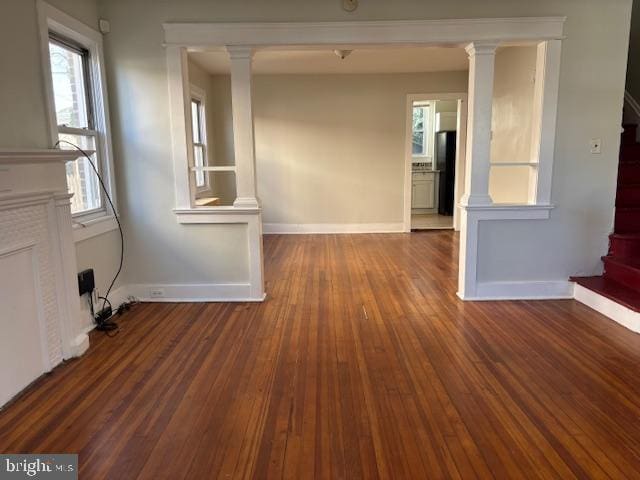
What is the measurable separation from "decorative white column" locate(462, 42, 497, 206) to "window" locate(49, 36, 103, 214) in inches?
121

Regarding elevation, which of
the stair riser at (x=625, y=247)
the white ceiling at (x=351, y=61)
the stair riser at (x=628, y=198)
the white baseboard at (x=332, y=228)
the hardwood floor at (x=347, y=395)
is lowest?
the hardwood floor at (x=347, y=395)

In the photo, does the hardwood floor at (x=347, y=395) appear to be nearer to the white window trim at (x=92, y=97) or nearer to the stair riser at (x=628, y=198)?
the white window trim at (x=92, y=97)

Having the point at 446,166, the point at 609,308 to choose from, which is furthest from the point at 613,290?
the point at 446,166

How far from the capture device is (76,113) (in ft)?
11.1

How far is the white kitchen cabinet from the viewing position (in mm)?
9133

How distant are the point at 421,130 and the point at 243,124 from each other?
645cm

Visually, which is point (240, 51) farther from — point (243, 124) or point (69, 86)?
point (69, 86)

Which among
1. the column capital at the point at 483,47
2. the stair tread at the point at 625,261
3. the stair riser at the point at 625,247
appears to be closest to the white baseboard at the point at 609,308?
the stair tread at the point at 625,261

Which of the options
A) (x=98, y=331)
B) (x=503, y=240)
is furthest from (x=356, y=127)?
(x=98, y=331)

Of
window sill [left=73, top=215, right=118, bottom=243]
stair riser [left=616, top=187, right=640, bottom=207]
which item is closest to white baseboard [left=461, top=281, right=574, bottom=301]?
stair riser [left=616, top=187, right=640, bottom=207]

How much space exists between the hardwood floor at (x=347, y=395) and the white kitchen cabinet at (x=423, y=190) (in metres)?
5.66

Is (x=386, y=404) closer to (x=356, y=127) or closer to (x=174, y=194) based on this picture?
(x=174, y=194)

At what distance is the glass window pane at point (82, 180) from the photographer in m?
3.26

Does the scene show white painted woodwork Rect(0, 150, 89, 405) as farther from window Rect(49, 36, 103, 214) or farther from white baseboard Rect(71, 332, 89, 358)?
window Rect(49, 36, 103, 214)
